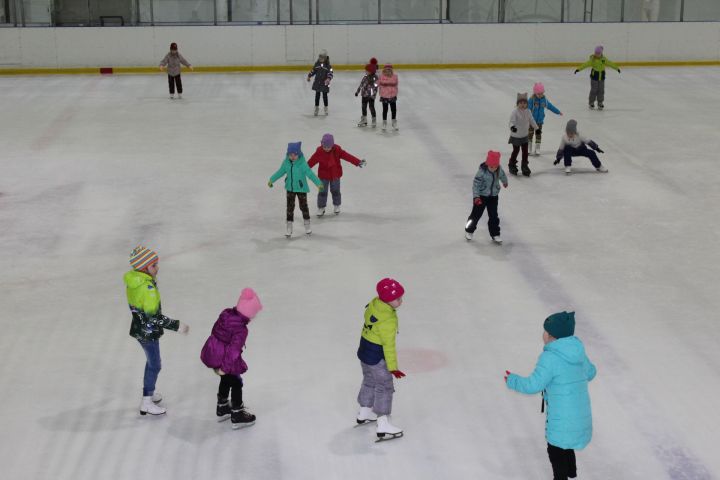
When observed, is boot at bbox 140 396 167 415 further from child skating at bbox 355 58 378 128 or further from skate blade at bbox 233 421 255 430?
child skating at bbox 355 58 378 128

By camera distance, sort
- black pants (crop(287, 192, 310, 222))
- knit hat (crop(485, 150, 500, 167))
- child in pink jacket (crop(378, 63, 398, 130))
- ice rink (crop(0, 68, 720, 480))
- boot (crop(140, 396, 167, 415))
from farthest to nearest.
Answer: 1. child in pink jacket (crop(378, 63, 398, 130))
2. black pants (crop(287, 192, 310, 222))
3. knit hat (crop(485, 150, 500, 167))
4. boot (crop(140, 396, 167, 415))
5. ice rink (crop(0, 68, 720, 480))

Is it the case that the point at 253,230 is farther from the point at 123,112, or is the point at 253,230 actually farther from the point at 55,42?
the point at 55,42

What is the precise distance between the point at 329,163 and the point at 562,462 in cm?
798

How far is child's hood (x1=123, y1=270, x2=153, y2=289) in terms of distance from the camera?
7.87 metres

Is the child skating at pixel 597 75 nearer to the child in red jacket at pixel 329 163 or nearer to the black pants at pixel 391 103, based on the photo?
the black pants at pixel 391 103

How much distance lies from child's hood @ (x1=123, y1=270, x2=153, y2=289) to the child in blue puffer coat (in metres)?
2.94

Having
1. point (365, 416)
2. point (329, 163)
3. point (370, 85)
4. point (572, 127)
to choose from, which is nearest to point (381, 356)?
point (365, 416)

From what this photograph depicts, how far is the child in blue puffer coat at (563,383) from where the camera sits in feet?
21.6

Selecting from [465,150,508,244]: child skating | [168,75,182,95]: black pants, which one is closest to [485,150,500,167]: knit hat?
[465,150,508,244]: child skating

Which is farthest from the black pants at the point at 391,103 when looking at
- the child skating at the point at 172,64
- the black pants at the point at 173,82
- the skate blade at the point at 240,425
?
the skate blade at the point at 240,425

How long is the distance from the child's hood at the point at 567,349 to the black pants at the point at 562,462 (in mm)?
653

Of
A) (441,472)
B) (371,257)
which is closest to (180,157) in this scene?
(371,257)

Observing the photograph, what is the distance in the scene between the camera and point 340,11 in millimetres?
31156

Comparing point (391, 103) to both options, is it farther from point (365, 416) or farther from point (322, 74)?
point (365, 416)
